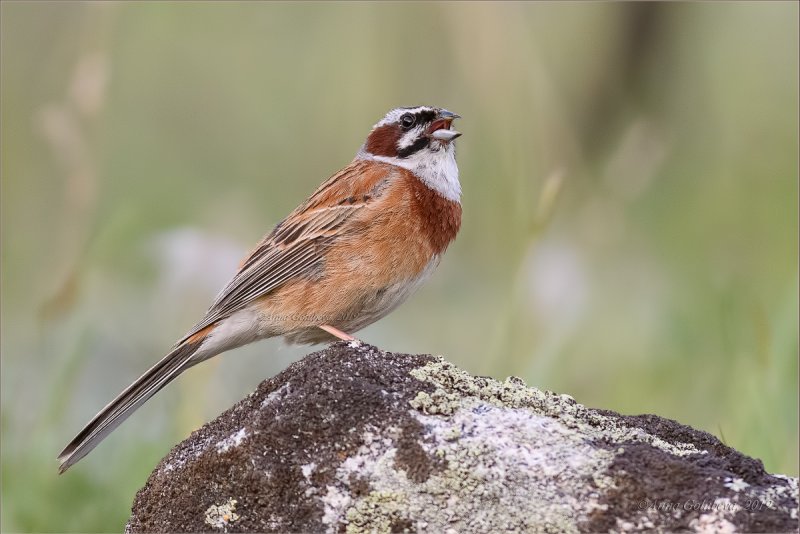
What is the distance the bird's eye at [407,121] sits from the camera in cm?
593

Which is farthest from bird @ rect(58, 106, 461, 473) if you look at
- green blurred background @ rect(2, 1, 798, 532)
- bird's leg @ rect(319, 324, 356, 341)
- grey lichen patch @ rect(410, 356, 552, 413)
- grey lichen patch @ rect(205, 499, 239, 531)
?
grey lichen patch @ rect(205, 499, 239, 531)

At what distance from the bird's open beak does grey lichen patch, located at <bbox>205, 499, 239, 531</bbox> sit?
2.84 metres

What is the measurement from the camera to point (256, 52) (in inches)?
428

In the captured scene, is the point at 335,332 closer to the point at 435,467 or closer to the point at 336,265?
the point at 336,265

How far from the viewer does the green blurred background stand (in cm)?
570

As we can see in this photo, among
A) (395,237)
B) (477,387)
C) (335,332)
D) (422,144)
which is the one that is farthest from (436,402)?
(422,144)

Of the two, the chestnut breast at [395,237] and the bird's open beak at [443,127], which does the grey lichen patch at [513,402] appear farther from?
the bird's open beak at [443,127]

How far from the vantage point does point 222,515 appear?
339cm

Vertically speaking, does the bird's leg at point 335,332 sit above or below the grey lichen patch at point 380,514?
above

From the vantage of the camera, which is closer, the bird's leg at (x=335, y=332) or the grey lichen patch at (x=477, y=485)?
the grey lichen patch at (x=477, y=485)

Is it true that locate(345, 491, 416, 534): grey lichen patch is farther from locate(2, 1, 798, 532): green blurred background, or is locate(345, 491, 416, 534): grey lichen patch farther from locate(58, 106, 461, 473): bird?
locate(2, 1, 798, 532): green blurred background

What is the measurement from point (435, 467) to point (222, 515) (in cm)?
68

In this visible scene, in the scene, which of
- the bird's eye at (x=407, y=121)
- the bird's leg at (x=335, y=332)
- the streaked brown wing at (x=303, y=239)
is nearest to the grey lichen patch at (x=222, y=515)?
the bird's leg at (x=335, y=332)

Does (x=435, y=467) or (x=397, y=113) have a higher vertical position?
(x=397, y=113)
